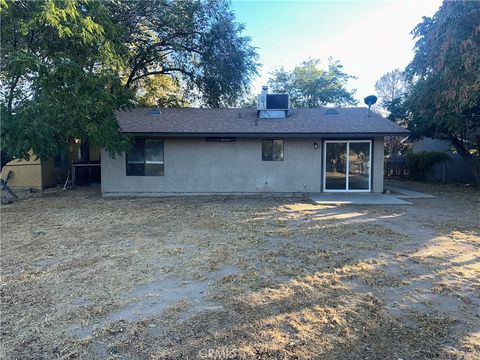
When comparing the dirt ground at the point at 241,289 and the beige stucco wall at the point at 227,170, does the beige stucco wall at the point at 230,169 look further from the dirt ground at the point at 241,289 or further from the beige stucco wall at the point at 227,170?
the dirt ground at the point at 241,289

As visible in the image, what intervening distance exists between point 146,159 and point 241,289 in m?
9.94

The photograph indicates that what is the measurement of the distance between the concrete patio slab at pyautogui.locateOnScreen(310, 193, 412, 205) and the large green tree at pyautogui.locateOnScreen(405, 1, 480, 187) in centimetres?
365

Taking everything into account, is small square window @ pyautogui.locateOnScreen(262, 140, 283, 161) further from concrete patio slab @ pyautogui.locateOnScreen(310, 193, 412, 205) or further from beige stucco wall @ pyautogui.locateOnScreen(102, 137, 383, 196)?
concrete patio slab @ pyautogui.locateOnScreen(310, 193, 412, 205)

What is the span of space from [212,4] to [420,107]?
10.5 metres

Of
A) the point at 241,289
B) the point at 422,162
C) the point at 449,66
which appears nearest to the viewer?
the point at 241,289

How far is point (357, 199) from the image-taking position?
1172 centimetres

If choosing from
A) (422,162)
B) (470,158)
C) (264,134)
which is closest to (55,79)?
(264,134)

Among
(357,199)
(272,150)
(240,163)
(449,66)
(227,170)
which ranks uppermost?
(449,66)

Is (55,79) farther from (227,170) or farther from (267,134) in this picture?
(267,134)

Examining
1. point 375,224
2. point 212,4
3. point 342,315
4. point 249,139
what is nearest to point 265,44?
point 212,4

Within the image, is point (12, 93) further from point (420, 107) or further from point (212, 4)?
point (420, 107)

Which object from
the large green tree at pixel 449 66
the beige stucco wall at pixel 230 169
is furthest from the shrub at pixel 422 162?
the beige stucco wall at pixel 230 169

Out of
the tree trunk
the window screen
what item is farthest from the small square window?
the tree trunk

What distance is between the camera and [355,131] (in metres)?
12.6
